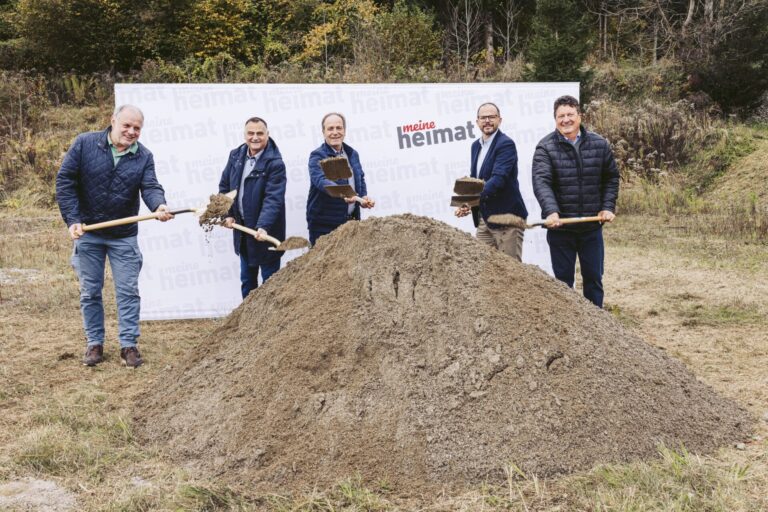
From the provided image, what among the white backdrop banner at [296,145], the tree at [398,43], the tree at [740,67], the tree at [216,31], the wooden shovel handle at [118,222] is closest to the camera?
the wooden shovel handle at [118,222]

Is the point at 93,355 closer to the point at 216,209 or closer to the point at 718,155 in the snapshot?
the point at 216,209

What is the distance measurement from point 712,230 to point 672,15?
1160cm

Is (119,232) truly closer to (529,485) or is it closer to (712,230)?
(529,485)

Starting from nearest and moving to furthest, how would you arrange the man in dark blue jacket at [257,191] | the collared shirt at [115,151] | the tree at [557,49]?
the collared shirt at [115,151]
the man in dark blue jacket at [257,191]
the tree at [557,49]

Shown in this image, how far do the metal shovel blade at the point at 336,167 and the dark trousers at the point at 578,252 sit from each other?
152 centimetres

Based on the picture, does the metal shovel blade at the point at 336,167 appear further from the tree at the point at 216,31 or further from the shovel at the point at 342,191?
the tree at the point at 216,31

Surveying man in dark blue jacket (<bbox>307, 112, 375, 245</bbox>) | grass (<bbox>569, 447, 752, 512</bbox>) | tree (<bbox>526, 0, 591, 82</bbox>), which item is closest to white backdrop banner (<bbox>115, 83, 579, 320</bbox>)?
man in dark blue jacket (<bbox>307, 112, 375, 245</bbox>)

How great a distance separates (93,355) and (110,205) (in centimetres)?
106

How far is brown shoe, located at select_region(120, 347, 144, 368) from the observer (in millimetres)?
4926

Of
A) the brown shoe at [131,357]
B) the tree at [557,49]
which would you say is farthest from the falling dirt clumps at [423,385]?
the tree at [557,49]

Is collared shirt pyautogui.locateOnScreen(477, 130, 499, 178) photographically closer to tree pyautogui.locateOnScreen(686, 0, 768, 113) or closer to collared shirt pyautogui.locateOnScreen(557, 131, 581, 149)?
collared shirt pyautogui.locateOnScreen(557, 131, 581, 149)

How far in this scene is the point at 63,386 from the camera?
4.49m

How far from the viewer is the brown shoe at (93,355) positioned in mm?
4938

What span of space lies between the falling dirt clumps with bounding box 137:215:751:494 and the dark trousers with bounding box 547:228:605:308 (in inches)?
43.9
